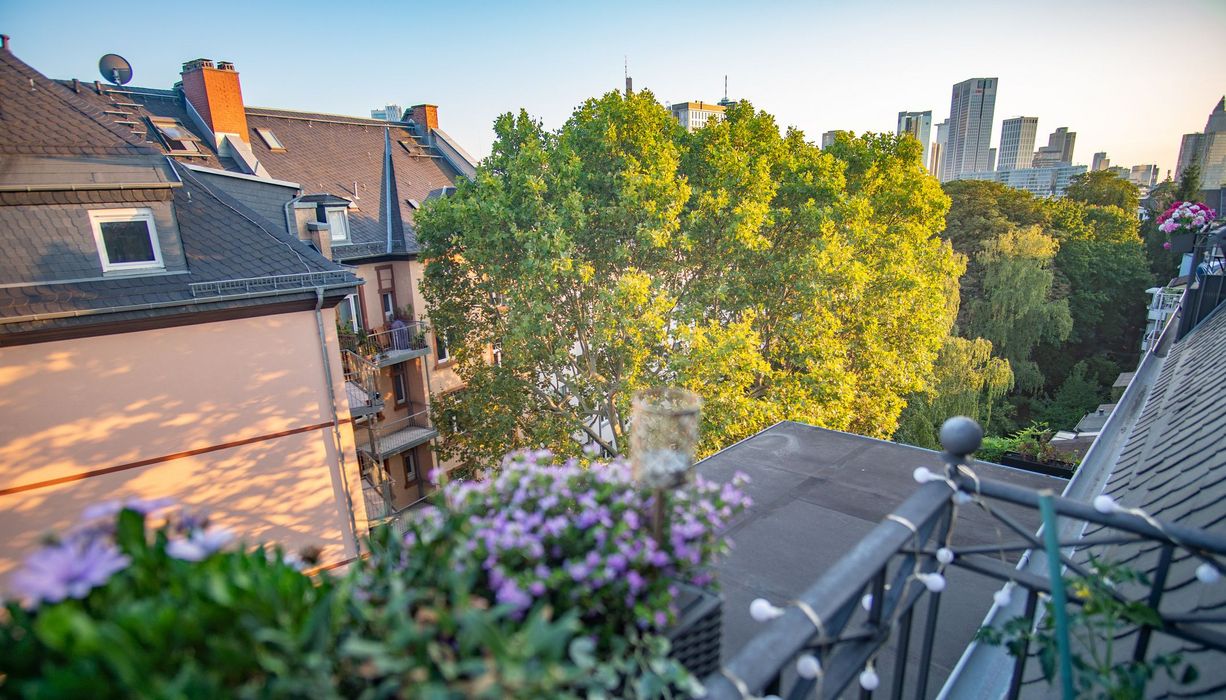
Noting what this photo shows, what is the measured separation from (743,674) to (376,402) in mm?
12206

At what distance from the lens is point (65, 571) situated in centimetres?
86

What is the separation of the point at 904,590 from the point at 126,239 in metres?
8.70

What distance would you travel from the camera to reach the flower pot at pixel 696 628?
1206 mm

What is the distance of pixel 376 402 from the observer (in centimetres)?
1206

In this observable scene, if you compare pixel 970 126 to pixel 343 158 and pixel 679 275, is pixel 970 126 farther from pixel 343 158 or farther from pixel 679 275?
pixel 679 275

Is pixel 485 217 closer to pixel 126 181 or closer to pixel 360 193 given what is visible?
pixel 126 181

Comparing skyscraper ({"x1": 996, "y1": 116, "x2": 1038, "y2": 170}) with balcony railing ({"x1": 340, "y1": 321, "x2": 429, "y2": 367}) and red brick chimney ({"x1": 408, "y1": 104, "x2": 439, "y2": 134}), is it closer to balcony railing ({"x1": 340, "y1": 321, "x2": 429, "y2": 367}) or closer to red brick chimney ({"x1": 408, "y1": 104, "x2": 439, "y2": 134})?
red brick chimney ({"x1": 408, "y1": 104, "x2": 439, "y2": 134})

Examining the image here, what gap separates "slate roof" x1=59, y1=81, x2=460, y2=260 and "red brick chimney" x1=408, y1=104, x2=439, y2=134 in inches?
27.3

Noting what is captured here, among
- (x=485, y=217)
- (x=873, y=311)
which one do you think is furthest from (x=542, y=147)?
(x=873, y=311)

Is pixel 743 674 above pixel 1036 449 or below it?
above

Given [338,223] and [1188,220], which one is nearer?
[1188,220]

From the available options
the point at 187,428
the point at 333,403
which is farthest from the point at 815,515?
the point at 187,428

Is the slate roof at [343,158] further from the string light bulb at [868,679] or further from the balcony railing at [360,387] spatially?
the string light bulb at [868,679]

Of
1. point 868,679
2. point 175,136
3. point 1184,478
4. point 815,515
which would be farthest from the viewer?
point 175,136
